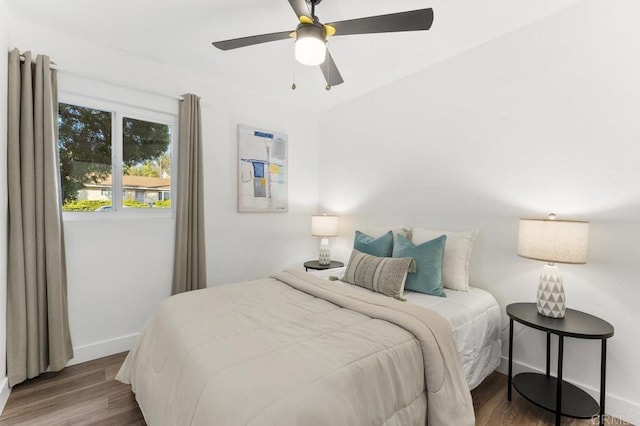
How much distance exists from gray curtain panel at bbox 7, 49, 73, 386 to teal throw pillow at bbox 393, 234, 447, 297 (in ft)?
8.74

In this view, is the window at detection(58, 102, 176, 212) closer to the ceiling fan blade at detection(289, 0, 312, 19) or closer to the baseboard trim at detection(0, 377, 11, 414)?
the baseboard trim at detection(0, 377, 11, 414)

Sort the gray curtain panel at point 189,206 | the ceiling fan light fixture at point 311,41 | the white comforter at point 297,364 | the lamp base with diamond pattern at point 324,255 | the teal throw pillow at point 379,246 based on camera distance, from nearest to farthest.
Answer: the white comforter at point 297,364 → the ceiling fan light fixture at point 311,41 → the teal throw pillow at point 379,246 → the gray curtain panel at point 189,206 → the lamp base with diamond pattern at point 324,255

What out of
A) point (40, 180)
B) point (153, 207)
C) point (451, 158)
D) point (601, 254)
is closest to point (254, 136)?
→ point (153, 207)

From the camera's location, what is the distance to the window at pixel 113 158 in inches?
97.3

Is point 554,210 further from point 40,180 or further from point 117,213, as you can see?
point 40,180

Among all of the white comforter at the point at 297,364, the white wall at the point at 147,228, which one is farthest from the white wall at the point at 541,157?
the white wall at the point at 147,228

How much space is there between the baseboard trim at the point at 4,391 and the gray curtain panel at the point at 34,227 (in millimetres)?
42

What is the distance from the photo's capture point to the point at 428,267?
2.23 m

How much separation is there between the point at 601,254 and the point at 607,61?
1219 mm

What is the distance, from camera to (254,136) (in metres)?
3.42

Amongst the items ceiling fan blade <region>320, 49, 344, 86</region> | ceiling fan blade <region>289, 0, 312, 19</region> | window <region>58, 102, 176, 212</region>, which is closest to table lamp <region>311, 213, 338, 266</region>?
window <region>58, 102, 176, 212</region>

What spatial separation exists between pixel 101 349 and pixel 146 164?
1667 millimetres

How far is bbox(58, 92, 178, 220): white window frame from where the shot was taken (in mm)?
2459

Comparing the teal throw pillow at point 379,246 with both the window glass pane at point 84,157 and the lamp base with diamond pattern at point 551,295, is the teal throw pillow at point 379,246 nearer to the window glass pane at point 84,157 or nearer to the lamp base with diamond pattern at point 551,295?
the lamp base with diamond pattern at point 551,295
